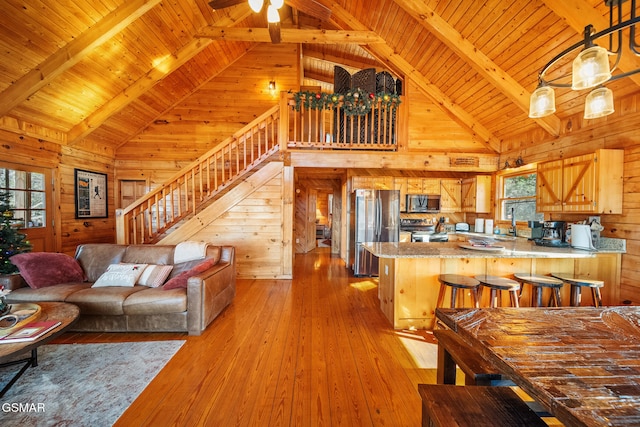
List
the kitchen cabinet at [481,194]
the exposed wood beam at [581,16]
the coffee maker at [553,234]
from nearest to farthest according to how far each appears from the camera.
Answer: the exposed wood beam at [581,16], the coffee maker at [553,234], the kitchen cabinet at [481,194]

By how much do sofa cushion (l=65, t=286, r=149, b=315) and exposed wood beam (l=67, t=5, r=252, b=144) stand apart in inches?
146

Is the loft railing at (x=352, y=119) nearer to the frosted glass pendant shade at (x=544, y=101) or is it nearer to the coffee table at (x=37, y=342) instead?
the frosted glass pendant shade at (x=544, y=101)

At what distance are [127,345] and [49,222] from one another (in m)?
3.72

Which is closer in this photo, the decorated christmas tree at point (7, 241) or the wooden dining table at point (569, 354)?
the wooden dining table at point (569, 354)

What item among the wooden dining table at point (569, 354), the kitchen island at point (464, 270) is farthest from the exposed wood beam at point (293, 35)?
the wooden dining table at point (569, 354)

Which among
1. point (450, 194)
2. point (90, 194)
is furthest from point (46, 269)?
point (450, 194)

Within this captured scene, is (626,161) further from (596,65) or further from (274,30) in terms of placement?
(274,30)

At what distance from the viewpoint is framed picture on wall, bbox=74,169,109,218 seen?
5.20 metres

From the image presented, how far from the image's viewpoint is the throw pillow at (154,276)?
3105 millimetres

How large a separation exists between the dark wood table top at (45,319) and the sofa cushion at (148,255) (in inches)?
39.7

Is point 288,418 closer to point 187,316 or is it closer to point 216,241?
point 187,316

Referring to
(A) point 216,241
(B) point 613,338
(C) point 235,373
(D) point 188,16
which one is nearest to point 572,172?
(B) point 613,338

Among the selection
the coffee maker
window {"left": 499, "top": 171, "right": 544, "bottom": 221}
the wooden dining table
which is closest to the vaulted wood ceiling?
window {"left": 499, "top": 171, "right": 544, "bottom": 221}

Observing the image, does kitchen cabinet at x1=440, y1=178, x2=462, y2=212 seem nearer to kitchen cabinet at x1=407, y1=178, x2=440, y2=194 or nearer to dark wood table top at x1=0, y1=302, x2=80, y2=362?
kitchen cabinet at x1=407, y1=178, x2=440, y2=194
